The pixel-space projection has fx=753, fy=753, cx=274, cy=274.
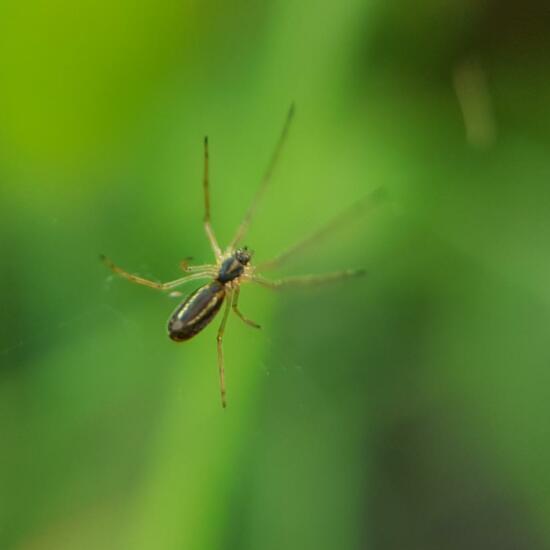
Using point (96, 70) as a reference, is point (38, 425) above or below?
below

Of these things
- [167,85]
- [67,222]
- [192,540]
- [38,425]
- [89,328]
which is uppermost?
[167,85]

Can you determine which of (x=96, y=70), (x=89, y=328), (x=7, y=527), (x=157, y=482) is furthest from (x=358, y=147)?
(x=7, y=527)

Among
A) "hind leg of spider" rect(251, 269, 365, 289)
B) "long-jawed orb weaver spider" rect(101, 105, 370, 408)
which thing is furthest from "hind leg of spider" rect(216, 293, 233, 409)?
"hind leg of spider" rect(251, 269, 365, 289)

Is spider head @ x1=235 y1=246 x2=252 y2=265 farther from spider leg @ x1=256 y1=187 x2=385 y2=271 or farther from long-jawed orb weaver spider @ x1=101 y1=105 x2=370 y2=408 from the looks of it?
spider leg @ x1=256 y1=187 x2=385 y2=271

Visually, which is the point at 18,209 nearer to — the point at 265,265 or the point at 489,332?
the point at 265,265

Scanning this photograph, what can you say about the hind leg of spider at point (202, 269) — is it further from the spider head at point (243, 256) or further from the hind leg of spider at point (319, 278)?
the hind leg of spider at point (319, 278)

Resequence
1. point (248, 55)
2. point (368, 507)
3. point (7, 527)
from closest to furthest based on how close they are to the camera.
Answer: point (7, 527), point (368, 507), point (248, 55)

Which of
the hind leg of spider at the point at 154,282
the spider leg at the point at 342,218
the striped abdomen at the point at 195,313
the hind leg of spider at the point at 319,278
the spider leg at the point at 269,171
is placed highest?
the spider leg at the point at 269,171

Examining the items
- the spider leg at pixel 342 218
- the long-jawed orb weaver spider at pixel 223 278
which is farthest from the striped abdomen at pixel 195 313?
the spider leg at pixel 342 218
